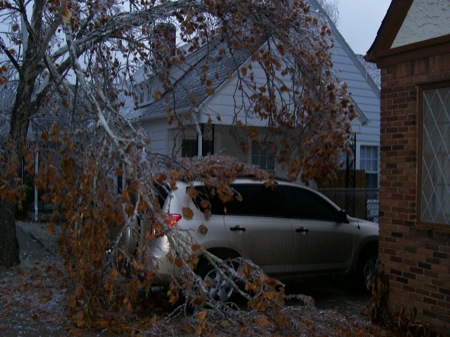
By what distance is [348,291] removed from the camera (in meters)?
9.27

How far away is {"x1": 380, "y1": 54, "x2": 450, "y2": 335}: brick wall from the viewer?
5.88 metres

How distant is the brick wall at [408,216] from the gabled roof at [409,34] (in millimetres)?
108

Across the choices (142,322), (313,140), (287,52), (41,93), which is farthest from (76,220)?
(41,93)

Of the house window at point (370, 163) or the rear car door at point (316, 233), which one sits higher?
the house window at point (370, 163)

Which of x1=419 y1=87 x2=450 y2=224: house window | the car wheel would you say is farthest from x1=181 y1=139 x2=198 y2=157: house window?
x1=419 y1=87 x2=450 y2=224: house window

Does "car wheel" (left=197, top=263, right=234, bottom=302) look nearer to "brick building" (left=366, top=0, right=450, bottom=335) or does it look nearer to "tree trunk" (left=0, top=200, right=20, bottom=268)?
"brick building" (left=366, top=0, right=450, bottom=335)

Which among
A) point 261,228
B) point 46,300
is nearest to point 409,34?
point 261,228

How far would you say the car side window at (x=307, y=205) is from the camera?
8422mm

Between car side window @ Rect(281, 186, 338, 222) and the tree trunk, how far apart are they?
4921 millimetres

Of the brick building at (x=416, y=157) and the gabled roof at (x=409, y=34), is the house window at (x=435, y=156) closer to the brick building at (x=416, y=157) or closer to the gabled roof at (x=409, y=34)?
the brick building at (x=416, y=157)

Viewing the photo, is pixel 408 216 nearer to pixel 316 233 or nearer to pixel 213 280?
pixel 316 233

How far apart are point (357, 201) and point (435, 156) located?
8.17m

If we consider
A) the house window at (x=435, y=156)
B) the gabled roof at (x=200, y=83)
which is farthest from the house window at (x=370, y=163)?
the house window at (x=435, y=156)

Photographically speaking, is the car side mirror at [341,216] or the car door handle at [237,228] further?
the car side mirror at [341,216]
